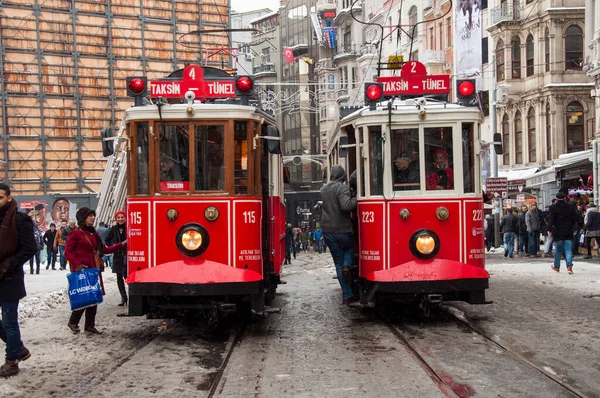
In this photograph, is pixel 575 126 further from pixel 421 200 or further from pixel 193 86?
pixel 193 86

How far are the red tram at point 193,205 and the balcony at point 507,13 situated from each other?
110ft

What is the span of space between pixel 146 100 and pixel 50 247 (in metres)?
16.7

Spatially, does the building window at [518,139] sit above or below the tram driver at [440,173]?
above

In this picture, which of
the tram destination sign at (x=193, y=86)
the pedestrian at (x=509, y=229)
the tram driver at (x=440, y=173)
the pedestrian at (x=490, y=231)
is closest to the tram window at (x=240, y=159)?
the tram destination sign at (x=193, y=86)

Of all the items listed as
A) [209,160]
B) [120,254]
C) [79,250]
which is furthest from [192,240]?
[120,254]

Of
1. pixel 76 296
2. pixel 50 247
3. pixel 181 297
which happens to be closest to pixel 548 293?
pixel 181 297

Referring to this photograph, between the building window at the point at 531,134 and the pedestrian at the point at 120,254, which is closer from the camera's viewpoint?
the pedestrian at the point at 120,254

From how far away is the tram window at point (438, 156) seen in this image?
10.5m

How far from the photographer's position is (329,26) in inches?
2908

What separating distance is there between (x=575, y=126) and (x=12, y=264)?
34.7 m

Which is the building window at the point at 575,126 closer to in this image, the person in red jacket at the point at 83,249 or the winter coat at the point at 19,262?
Result: the person in red jacket at the point at 83,249

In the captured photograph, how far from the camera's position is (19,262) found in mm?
7715

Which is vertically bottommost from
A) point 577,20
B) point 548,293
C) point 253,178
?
point 548,293

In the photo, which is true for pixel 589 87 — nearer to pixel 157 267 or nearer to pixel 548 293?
pixel 548 293
